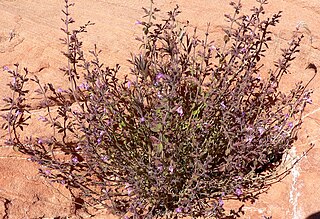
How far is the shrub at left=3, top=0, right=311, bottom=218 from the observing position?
3.02m

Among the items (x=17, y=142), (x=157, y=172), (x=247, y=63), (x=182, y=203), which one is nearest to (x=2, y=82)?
(x=17, y=142)

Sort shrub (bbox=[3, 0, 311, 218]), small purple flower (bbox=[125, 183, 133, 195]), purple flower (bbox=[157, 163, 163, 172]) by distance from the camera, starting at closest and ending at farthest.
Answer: purple flower (bbox=[157, 163, 163, 172])
shrub (bbox=[3, 0, 311, 218])
small purple flower (bbox=[125, 183, 133, 195])

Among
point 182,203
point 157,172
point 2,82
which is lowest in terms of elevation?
point 182,203

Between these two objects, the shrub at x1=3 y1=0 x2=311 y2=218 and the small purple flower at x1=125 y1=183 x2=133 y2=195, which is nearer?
the shrub at x1=3 y1=0 x2=311 y2=218

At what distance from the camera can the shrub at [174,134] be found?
3020mm

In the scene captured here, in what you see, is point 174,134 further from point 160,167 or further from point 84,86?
point 84,86

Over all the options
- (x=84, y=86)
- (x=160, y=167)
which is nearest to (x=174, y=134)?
(x=160, y=167)

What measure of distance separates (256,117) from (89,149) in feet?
4.35

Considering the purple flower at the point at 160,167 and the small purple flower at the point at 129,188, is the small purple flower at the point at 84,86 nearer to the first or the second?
the small purple flower at the point at 129,188

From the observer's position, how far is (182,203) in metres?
3.12

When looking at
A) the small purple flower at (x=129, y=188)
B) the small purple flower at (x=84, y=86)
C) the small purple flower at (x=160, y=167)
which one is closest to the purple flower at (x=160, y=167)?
the small purple flower at (x=160, y=167)

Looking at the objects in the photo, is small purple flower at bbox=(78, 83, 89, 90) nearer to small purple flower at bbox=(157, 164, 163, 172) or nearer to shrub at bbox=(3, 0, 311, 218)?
shrub at bbox=(3, 0, 311, 218)

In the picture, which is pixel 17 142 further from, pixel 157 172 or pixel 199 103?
pixel 199 103

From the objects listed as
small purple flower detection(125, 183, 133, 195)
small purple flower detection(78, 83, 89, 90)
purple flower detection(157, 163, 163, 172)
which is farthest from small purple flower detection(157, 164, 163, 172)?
small purple flower detection(78, 83, 89, 90)
